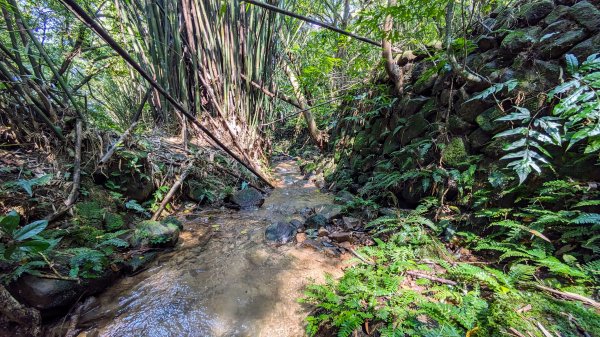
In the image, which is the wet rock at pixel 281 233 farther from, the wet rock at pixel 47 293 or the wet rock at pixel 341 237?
the wet rock at pixel 47 293

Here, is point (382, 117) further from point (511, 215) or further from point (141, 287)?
point (141, 287)

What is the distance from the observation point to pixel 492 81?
2117 mm

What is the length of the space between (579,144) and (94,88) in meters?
11.8

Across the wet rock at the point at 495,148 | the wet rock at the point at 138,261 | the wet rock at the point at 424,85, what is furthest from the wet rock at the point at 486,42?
the wet rock at the point at 138,261

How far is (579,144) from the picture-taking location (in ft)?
5.09

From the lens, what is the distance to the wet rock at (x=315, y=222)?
257cm

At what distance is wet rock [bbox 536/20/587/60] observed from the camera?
1729mm

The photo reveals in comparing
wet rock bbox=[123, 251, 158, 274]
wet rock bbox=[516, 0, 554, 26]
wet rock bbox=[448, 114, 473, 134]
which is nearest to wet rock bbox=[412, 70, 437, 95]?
wet rock bbox=[448, 114, 473, 134]

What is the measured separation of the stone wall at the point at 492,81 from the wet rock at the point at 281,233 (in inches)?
51.1

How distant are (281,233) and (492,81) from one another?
240 centimetres

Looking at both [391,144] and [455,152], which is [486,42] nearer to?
[455,152]

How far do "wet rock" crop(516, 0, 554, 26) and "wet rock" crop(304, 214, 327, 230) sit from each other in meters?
2.56

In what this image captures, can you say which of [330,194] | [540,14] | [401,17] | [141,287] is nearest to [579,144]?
[540,14]

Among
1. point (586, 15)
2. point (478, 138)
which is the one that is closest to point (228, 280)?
point (478, 138)
